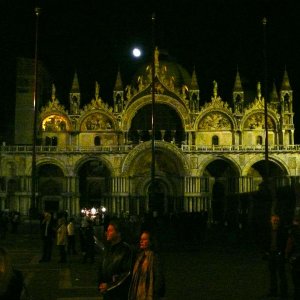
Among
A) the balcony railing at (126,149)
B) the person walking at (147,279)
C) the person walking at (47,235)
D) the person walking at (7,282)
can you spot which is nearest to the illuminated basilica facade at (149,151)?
the balcony railing at (126,149)

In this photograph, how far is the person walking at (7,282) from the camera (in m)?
6.09

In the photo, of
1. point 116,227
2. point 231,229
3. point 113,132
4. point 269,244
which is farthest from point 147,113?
point 116,227

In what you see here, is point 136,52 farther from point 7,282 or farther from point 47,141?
point 7,282

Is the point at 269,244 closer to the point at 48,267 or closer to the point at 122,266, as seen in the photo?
the point at 122,266

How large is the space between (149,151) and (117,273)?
5562cm

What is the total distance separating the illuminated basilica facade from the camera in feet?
205

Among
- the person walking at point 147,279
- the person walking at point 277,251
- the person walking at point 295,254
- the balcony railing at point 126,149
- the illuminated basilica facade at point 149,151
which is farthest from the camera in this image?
the illuminated basilica facade at point 149,151

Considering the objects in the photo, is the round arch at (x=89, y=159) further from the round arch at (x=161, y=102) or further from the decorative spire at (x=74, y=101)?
the decorative spire at (x=74, y=101)

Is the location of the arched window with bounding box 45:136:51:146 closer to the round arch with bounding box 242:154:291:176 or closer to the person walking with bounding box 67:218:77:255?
the round arch with bounding box 242:154:291:176

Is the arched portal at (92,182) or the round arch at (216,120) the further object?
the arched portal at (92,182)

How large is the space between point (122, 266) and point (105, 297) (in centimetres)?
49

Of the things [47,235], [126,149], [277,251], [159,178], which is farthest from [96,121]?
[277,251]

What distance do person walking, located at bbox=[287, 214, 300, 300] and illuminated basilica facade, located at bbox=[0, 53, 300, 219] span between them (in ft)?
155

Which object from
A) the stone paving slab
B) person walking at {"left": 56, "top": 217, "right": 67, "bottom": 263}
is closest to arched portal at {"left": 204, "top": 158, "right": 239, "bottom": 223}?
the stone paving slab
